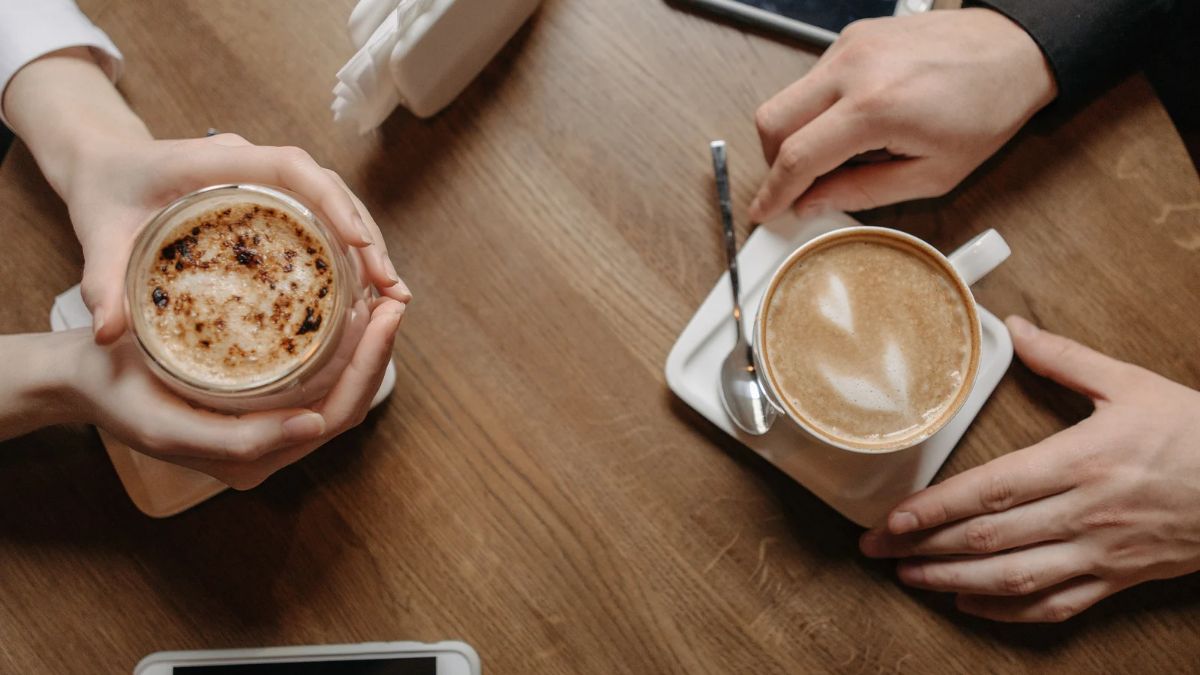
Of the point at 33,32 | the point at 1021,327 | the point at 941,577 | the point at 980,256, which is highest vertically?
the point at 33,32

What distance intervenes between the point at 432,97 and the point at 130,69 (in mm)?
342

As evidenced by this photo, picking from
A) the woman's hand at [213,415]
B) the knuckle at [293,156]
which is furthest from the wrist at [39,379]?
the knuckle at [293,156]

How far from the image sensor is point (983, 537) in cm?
85

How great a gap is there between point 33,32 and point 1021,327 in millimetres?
1062

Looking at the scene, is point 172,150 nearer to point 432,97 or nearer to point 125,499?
point 432,97

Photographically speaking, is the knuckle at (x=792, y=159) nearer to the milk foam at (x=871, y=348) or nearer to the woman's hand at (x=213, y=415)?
the milk foam at (x=871, y=348)

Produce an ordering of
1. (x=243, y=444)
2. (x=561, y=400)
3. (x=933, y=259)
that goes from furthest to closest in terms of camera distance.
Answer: (x=561, y=400) → (x=933, y=259) → (x=243, y=444)

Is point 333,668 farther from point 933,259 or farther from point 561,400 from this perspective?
point 933,259

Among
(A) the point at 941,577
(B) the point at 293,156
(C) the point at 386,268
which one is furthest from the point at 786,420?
(B) the point at 293,156

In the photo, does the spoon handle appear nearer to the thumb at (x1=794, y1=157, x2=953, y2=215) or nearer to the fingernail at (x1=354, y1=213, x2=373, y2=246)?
the thumb at (x1=794, y1=157, x2=953, y2=215)

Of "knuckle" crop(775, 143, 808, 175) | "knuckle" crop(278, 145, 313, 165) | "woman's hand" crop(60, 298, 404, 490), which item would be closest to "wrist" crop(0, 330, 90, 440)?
"woman's hand" crop(60, 298, 404, 490)

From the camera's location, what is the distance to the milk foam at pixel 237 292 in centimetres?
66

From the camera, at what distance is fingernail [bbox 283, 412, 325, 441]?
650 mm

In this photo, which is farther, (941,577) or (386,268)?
(941,577)
